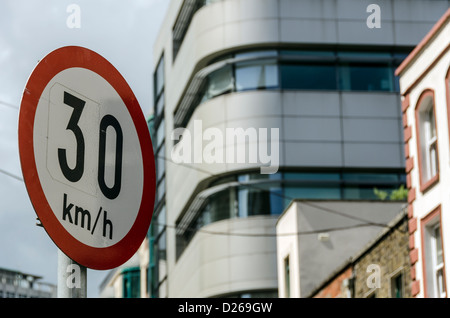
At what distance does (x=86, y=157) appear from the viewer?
5.30 m

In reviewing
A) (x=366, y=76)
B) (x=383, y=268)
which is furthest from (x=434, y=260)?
(x=366, y=76)

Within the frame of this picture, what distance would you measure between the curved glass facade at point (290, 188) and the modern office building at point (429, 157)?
50.8 feet

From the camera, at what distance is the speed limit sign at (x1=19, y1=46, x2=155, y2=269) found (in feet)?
16.5

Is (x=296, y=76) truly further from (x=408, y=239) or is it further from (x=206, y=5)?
(x=408, y=239)

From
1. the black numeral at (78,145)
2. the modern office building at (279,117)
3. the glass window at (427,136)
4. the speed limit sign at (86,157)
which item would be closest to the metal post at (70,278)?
the speed limit sign at (86,157)

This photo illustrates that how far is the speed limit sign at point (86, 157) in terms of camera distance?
5020mm

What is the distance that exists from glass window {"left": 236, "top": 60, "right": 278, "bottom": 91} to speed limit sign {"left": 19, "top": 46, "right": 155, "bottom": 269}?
1422 inches

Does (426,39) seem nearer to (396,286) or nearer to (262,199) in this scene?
(396,286)

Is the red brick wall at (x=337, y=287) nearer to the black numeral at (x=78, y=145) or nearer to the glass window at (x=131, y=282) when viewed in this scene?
the black numeral at (x=78, y=145)

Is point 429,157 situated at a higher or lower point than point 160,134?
lower

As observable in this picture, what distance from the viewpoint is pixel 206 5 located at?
44.1 m

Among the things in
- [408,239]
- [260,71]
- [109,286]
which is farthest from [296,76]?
[109,286]

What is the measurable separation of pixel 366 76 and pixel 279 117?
4101 millimetres

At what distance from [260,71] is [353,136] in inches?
174
